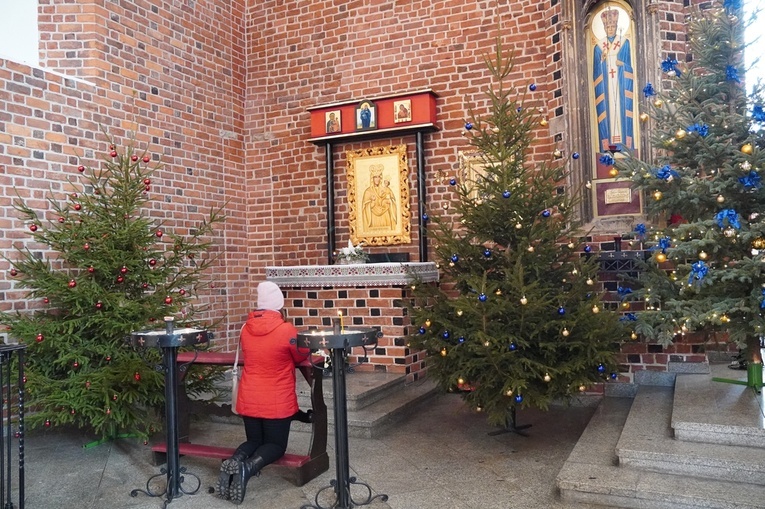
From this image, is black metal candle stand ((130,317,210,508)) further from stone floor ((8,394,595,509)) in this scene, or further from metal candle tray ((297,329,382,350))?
metal candle tray ((297,329,382,350))

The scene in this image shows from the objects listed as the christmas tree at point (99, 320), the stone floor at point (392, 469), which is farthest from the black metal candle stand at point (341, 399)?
the christmas tree at point (99, 320)

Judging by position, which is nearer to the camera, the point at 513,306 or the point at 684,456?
the point at 684,456

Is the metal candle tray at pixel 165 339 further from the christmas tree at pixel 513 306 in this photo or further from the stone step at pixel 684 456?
the stone step at pixel 684 456

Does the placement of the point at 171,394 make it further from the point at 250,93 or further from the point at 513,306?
the point at 250,93

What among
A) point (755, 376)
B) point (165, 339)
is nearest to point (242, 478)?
point (165, 339)

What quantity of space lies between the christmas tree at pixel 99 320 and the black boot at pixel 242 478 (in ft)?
4.31

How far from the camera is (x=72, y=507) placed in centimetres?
384

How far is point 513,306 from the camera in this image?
4.67 metres

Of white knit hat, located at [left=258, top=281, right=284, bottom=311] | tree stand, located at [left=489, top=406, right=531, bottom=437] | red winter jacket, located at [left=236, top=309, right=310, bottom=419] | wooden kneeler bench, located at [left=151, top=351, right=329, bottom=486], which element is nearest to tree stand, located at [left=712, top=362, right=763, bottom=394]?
tree stand, located at [left=489, top=406, right=531, bottom=437]

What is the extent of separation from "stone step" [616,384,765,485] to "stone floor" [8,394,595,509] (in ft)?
1.81

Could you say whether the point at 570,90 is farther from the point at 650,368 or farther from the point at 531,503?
the point at 531,503

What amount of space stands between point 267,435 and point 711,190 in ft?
12.0

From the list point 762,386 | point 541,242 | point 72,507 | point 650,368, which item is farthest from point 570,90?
→ point 72,507

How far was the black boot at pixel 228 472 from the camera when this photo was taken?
150 inches
